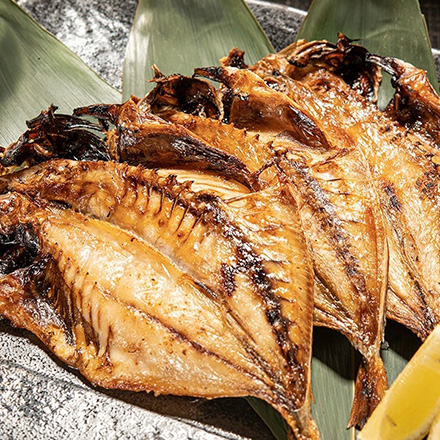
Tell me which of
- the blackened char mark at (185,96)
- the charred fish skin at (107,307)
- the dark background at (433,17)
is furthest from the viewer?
the dark background at (433,17)

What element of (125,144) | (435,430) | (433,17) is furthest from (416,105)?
(433,17)

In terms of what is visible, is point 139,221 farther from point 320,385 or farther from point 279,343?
point 320,385

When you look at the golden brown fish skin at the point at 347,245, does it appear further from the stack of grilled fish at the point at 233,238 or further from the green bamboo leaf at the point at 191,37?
the green bamboo leaf at the point at 191,37

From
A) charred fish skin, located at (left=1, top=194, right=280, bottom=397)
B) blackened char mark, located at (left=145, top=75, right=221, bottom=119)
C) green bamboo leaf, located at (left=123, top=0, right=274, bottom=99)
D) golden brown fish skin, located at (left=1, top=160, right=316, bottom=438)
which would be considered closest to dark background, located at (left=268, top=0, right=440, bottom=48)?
green bamboo leaf, located at (left=123, top=0, right=274, bottom=99)

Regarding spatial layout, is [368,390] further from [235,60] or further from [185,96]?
[235,60]

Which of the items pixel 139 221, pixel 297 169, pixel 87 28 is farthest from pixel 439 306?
pixel 87 28

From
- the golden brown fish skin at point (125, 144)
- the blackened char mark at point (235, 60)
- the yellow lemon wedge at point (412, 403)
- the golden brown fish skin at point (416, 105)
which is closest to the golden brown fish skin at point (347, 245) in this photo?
the yellow lemon wedge at point (412, 403)
